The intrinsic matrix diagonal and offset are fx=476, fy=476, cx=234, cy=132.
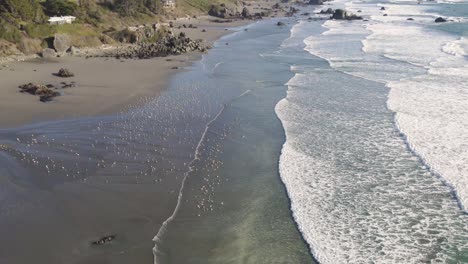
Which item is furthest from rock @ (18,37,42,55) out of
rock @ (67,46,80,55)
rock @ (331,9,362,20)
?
rock @ (331,9,362,20)

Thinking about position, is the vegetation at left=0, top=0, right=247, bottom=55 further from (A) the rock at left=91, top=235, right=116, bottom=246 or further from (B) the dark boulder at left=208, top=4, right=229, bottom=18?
(A) the rock at left=91, top=235, right=116, bottom=246

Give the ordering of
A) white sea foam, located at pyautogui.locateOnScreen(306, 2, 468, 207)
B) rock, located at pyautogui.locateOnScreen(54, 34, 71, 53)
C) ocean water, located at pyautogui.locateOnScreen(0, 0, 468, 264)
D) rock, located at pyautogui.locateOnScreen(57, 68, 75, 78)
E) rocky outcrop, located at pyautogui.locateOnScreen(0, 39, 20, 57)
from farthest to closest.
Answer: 1. rock, located at pyautogui.locateOnScreen(54, 34, 71, 53)
2. rocky outcrop, located at pyautogui.locateOnScreen(0, 39, 20, 57)
3. rock, located at pyautogui.locateOnScreen(57, 68, 75, 78)
4. white sea foam, located at pyautogui.locateOnScreen(306, 2, 468, 207)
5. ocean water, located at pyautogui.locateOnScreen(0, 0, 468, 264)

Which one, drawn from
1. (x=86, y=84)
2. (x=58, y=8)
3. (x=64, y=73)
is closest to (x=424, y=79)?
(x=86, y=84)

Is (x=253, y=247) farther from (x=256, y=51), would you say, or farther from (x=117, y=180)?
(x=256, y=51)

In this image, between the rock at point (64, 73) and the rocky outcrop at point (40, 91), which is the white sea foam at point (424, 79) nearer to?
the rocky outcrop at point (40, 91)

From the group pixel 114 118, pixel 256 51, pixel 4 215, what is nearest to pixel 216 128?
pixel 114 118
